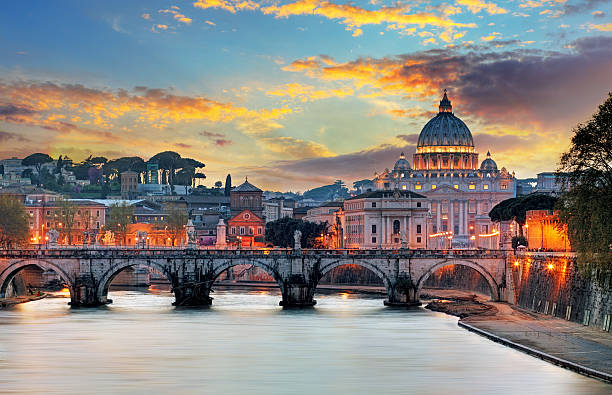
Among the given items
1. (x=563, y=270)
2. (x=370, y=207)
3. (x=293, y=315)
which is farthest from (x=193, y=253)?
(x=370, y=207)

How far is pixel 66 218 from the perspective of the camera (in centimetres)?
18250

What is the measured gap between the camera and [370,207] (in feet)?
608

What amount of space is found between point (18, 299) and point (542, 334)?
55.6 metres

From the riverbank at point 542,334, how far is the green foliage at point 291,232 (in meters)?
83.3

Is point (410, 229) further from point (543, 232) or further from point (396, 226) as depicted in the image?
point (543, 232)

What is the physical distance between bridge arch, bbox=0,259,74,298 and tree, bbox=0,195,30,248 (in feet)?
108

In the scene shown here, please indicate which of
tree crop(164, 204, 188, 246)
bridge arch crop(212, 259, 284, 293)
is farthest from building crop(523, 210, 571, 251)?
tree crop(164, 204, 188, 246)

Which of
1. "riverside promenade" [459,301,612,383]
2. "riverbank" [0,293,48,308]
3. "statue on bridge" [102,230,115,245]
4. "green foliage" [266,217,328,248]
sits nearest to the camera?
"riverside promenade" [459,301,612,383]

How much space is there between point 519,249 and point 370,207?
289 ft

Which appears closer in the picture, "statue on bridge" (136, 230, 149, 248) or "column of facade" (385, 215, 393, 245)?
"statue on bridge" (136, 230, 149, 248)

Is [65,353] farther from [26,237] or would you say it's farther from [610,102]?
[26,237]

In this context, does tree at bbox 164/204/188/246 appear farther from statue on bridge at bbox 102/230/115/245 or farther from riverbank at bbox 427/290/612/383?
riverbank at bbox 427/290/612/383

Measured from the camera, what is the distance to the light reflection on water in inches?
2124

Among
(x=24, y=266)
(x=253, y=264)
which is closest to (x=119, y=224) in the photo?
(x=24, y=266)
